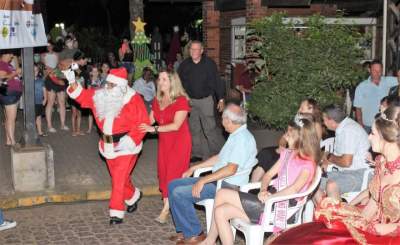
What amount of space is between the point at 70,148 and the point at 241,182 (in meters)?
6.30

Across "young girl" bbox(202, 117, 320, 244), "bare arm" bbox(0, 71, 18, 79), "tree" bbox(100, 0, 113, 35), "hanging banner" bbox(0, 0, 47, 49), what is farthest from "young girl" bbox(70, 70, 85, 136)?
"tree" bbox(100, 0, 113, 35)

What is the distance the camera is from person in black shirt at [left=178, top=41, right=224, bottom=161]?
10.2 metres

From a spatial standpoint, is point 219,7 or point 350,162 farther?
point 219,7

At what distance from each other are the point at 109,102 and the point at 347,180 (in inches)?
114

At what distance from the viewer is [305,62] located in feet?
30.2

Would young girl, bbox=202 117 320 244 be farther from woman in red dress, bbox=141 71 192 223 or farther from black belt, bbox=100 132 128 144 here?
black belt, bbox=100 132 128 144

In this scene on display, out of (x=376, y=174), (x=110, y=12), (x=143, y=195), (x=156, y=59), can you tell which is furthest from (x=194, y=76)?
(x=110, y=12)

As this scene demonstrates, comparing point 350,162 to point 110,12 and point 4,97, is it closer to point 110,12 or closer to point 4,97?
point 4,97

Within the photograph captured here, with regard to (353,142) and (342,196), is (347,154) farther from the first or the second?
(342,196)

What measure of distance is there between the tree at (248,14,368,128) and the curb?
2.10 m

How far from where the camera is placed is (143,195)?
363 inches

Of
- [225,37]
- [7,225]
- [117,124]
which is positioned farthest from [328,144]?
[225,37]

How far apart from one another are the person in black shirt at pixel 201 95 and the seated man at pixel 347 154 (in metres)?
3.09

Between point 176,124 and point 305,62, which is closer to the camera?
point 176,124
